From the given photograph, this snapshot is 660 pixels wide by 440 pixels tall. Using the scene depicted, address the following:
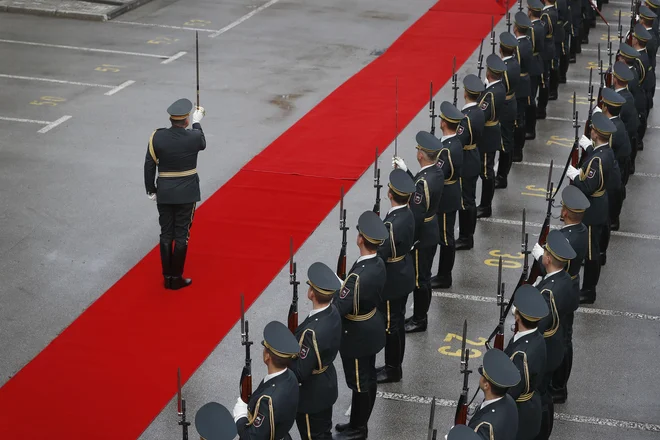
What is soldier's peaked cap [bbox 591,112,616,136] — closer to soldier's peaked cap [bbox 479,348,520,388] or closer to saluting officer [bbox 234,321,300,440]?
soldier's peaked cap [bbox 479,348,520,388]

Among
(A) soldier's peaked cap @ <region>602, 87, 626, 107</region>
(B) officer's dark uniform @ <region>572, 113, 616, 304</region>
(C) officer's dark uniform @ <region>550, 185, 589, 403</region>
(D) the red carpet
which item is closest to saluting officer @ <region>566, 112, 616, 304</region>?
(B) officer's dark uniform @ <region>572, 113, 616, 304</region>

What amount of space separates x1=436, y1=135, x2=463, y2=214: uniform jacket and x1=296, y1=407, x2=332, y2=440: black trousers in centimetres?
313

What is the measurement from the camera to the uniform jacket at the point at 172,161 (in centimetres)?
935

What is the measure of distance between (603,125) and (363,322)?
352 centimetres

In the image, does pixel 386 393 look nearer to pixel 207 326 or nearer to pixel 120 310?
pixel 207 326

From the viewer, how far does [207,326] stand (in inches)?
352

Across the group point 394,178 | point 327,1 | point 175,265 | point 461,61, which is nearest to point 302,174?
point 175,265

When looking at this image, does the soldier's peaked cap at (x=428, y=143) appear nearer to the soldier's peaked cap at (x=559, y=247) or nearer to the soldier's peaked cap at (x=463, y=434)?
the soldier's peaked cap at (x=559, y=247)

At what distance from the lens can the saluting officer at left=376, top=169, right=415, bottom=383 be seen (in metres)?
8.07

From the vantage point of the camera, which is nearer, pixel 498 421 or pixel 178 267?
pixel 498 421

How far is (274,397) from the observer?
6016 mm

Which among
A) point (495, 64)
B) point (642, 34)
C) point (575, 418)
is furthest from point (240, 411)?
point (642, 34)

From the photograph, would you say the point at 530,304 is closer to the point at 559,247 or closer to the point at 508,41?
the point at 559,247

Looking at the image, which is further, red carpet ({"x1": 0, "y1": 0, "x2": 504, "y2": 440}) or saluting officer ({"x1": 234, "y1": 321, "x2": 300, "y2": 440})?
red carpet ({"x1": 0, "y1": 0, "x2": 504, "y2": 440})
